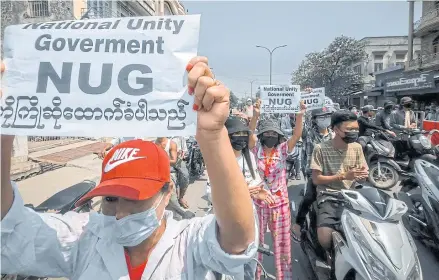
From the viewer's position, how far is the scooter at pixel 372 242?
7.55 ft

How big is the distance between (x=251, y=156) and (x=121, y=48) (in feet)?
6.28

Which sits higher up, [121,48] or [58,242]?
[121,48]

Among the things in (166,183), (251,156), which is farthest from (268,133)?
(166,183)

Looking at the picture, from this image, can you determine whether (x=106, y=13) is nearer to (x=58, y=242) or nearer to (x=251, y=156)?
(x=251, y=156)

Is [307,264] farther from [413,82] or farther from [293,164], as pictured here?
[413,82]

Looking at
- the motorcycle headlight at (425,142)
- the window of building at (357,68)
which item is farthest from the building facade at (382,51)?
the motorcycle headlight at (425,142)

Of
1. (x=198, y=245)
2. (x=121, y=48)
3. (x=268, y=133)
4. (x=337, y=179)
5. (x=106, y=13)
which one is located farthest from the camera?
(x=106, y=13)

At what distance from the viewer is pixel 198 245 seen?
1.38 m

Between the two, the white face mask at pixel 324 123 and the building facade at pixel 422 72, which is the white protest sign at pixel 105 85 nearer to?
the white face mask at pixel 324 123

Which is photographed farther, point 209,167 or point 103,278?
point 103,278

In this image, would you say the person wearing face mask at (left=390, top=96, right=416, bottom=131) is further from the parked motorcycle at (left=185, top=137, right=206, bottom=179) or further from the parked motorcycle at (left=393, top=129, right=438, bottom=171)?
the parked motorcycle at (left=185, top=137, right=206, bottom=179)

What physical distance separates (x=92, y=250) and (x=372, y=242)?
179 cm

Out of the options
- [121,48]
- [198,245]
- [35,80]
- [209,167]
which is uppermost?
[121,48]

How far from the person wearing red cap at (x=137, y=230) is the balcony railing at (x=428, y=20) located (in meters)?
31.8
